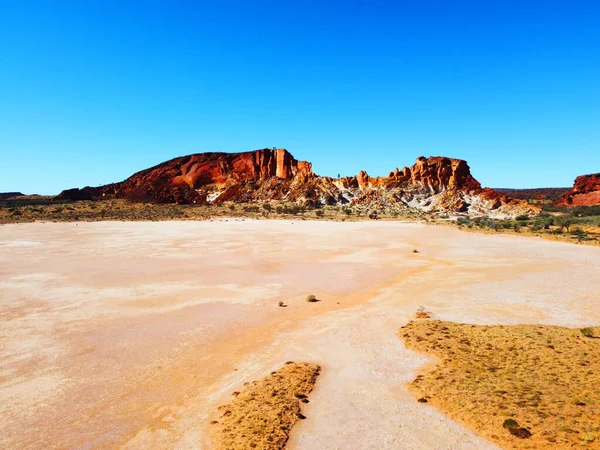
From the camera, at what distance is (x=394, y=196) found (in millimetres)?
67938

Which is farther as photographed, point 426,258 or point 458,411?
point 426,258

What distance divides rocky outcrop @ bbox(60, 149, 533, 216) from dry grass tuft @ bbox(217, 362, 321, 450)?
56859mm

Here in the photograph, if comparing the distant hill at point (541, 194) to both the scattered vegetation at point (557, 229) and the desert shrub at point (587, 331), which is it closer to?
the scattered vegetation at point (557, 229)

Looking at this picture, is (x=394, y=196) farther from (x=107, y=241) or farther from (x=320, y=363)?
(x=320, y=363)

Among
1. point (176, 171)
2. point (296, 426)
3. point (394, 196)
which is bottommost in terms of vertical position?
point (296, 426)

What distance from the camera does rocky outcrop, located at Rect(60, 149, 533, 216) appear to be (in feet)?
211

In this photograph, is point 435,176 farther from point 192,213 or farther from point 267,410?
point 267,410

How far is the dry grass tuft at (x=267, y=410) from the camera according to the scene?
494 centimetres

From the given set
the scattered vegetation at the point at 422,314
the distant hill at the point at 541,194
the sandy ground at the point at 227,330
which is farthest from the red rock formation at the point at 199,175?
the scattered vegetation at the point at 422,314

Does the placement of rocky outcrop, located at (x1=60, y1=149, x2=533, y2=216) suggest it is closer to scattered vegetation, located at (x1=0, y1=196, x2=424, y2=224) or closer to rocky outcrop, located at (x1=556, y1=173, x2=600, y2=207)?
scattered vegetation, located at (x1=0, y1=196, x2=424, y2=224)

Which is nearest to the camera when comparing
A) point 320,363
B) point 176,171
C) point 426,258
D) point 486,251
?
point 320,363

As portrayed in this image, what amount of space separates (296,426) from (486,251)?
66.8 ft

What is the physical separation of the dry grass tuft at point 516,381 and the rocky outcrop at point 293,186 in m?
52.9

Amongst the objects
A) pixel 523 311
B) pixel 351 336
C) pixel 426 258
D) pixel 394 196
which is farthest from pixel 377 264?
pixel 394 196
